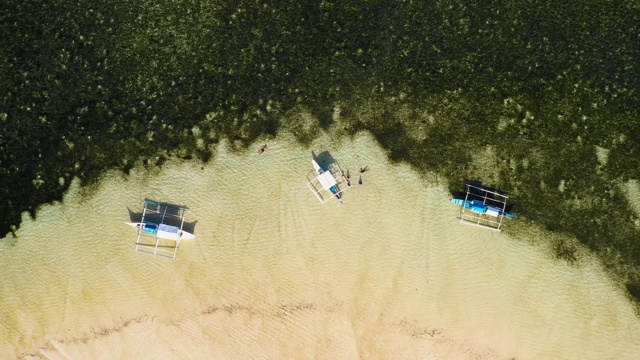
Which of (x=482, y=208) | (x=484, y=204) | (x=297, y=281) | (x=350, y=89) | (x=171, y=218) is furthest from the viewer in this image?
(x=350, y=89)

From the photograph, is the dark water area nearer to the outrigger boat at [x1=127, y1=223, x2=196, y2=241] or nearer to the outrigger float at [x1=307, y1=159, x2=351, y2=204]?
the outrigger float at [x1=307, y1=159, x2=351, y2=204]

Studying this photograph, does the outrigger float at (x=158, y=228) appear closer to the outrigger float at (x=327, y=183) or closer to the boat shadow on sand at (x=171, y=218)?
the boat shadow on sand at (x=171, y=218)

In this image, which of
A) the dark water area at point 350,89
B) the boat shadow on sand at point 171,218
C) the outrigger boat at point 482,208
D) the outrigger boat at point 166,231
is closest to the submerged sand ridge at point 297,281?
the boat shadow on sand at point 171,218

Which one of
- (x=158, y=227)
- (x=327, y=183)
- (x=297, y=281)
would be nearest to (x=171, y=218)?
(x=158, y=227)

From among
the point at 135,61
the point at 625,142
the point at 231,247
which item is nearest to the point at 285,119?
the point at 231,247

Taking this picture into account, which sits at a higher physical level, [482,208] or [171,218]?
[482,208]

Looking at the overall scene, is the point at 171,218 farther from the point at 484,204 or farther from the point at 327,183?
the point at 484,204

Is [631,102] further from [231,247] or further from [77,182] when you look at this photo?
[77,182]
